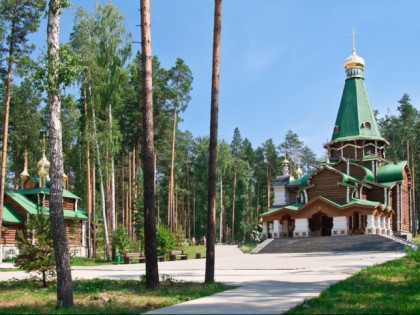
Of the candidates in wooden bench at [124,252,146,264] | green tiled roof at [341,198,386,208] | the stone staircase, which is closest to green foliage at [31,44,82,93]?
wooden bench at [124,252,146,264]

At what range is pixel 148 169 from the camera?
10891 mm

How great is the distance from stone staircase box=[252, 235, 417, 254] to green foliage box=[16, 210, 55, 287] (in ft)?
63.9

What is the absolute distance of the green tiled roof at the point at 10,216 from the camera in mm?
30880

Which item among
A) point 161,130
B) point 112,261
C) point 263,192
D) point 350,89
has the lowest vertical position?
point 112,261

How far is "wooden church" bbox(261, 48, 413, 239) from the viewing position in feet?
112

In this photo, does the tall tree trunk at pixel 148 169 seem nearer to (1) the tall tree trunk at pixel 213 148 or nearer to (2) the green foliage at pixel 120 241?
(1) the tall tree trunk at pixel 213 148

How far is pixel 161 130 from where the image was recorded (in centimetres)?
3859

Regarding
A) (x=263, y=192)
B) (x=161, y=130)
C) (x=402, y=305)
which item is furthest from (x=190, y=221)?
(x=402, y=305)

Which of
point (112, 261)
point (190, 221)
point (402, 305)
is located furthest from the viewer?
point (190, 221)

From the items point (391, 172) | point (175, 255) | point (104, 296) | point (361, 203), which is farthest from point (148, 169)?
point (391, 172)

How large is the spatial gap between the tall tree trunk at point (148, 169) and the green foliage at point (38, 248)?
8.61 feet

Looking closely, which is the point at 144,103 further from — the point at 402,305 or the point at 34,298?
the point at 402,305

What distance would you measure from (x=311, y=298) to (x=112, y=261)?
1918 cm

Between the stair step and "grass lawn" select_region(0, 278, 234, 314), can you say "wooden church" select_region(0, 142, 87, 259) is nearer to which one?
the stair step
